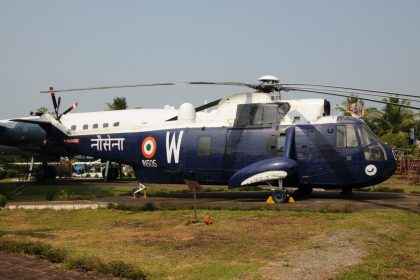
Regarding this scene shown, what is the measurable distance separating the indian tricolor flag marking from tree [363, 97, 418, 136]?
51513 millimetres

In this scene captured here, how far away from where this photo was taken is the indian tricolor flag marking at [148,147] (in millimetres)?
20828

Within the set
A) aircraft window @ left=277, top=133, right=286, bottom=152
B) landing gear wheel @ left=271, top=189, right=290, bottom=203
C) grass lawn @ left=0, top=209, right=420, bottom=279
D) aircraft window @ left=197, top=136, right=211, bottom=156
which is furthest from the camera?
aircraft window @ left=197, top=136, right=211, bottom=156

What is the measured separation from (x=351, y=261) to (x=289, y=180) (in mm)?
10372

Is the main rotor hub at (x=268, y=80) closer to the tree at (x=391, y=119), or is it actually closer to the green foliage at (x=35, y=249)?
the green foliage at (x=35, y=249)

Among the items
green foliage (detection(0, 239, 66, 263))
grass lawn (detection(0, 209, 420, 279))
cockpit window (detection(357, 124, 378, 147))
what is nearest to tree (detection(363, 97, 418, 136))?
cockpit window (detection(357, 124, 378, 147))

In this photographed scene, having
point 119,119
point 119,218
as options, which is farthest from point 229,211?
point 119,119

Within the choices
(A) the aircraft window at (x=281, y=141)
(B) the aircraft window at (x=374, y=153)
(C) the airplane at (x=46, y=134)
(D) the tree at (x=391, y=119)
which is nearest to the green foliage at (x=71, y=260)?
(A) the aircraft window at (x=281, y=141)

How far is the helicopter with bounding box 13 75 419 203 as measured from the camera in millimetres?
17734

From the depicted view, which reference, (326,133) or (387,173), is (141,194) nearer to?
(326,133)

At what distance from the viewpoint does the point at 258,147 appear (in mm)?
18891

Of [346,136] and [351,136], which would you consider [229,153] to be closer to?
[346,136]

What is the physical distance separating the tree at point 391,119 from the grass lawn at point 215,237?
5545cm

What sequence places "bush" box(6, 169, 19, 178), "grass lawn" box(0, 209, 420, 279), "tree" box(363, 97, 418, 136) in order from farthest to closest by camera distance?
"tree" box(363, 97, 418, 136)
"bush" box(6, 169, 19, 178)
"grass lawn" box(0, 209, 420, 279)

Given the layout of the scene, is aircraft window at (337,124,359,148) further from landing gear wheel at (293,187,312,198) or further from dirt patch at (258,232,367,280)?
dirt patch at (258,232,367,280)
